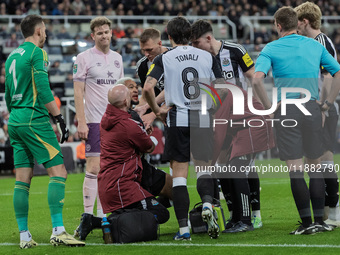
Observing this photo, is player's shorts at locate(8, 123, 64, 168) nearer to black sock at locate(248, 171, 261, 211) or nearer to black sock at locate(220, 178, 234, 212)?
black sock at locate(220, 178, 234, 212)

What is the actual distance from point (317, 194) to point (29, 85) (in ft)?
10.0

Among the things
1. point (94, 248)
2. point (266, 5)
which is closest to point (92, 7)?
point (266, 5)

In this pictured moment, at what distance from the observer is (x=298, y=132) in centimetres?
631

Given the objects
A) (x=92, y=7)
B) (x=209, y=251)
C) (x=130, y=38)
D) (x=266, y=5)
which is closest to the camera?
(x=209, y=251)

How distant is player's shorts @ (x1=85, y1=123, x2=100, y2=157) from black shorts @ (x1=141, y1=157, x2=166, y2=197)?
668 millimetres

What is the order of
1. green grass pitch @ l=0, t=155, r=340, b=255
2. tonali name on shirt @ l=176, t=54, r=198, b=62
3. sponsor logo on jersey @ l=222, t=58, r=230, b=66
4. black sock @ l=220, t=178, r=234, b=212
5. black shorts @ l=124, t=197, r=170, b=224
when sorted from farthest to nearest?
1. sponsor logo on jersey @ l=222, t=58, r=230, b=66
2. black sock @ l=220, t=178, r=234, b=212
3. black shorts @ l=124, t=197, r=170, b=224
4. tonali name on shirt @ l=176, t=54, r=198, b=62
5. green grass pitch @ l=0, t=155, r=340, b=255

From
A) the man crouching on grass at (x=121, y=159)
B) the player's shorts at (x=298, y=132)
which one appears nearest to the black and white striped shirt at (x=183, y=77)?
the man crouching on grass at (x=121, y=159)

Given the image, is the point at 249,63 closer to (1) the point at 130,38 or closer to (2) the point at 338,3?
(1) the point at 130,38

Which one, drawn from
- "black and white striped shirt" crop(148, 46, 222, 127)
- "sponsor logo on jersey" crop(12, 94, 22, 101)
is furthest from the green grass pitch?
"sponsor logo on jersey" crop(12, 94, 22, 101)

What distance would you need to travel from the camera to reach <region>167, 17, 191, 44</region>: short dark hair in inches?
245

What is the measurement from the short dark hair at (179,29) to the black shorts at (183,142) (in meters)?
0.88

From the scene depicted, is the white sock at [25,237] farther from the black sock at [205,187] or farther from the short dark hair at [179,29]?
the short dark hair at [179,29]

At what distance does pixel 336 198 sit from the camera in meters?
7.03

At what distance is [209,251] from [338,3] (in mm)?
29077
